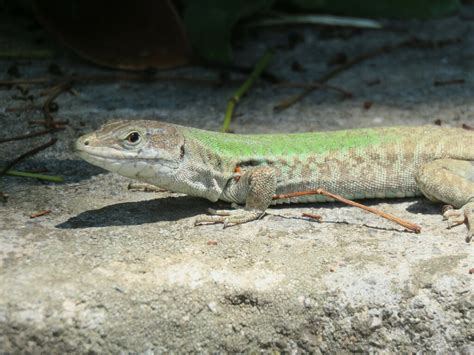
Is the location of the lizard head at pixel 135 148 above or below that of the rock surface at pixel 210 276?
above

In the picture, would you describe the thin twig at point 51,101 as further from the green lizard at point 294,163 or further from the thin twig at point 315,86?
the thin twig at point 315,86

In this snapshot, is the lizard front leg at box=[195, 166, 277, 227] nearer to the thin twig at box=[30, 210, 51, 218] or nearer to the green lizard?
the green lizard

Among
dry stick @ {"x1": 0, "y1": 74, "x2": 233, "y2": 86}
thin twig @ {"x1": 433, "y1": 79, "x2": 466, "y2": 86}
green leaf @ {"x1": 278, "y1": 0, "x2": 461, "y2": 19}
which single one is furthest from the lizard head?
green leaf @ {"x1": 278, "y1": 0, "x2": 461, "y2": 19}

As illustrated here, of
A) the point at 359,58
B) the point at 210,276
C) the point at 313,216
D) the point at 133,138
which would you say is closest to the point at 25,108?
the point at 133,138

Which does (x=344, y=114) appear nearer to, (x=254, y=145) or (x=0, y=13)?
(x=254, y=145)

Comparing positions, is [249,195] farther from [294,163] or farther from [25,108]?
[25,108]

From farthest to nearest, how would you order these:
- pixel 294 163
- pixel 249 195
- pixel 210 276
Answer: pixel 294 163 < pixel 249 195 < pixel 210 276

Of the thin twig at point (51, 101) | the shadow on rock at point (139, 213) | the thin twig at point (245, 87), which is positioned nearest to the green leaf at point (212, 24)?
the thin twig at point (245, 87)
